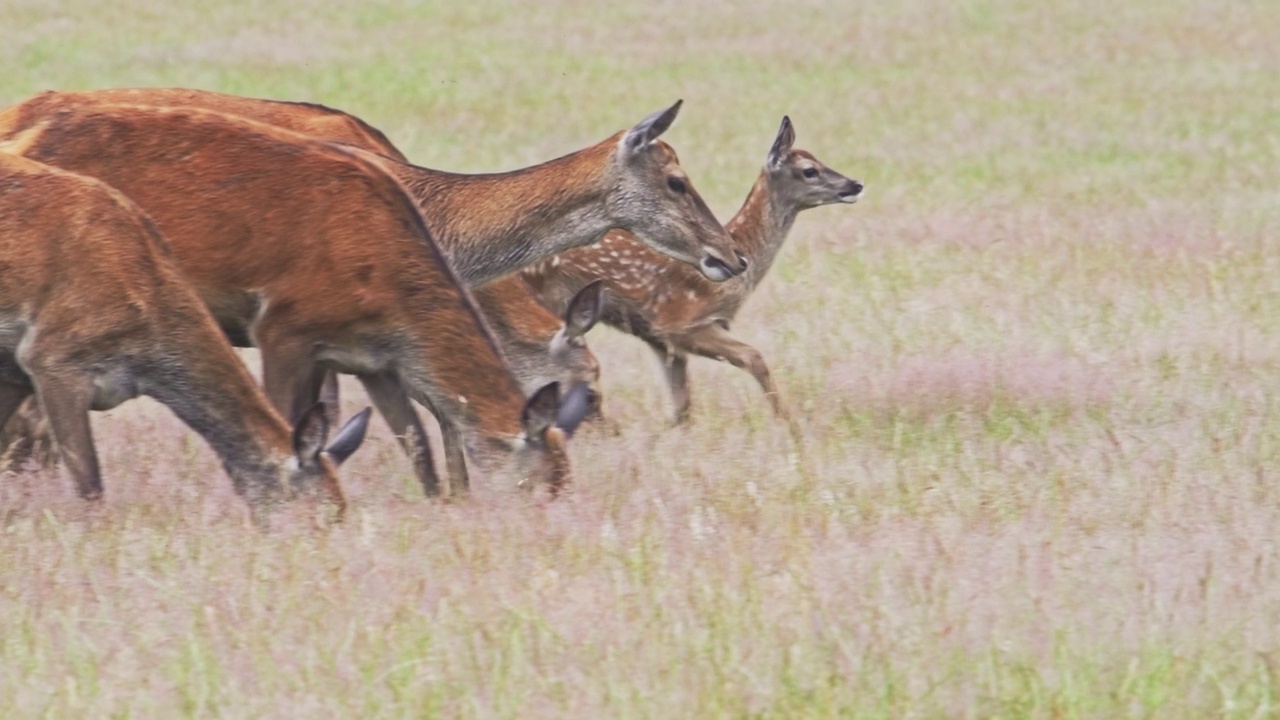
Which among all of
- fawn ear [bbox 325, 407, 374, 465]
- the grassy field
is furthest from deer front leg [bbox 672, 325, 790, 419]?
fawn ear [bbox 325, 407, 374, 465]

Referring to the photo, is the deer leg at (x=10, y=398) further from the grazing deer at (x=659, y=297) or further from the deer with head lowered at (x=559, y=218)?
the grazing deer at (x=659, y=297)

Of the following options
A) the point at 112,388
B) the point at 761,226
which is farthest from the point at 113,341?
the point at 761,226

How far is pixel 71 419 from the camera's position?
7.66 m

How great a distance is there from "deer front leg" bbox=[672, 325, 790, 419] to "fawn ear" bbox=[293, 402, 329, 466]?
2.90 meters

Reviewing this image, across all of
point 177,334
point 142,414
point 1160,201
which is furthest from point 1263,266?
point 177,334

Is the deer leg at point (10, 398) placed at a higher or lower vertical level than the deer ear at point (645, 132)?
lower

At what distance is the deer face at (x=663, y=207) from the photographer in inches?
379

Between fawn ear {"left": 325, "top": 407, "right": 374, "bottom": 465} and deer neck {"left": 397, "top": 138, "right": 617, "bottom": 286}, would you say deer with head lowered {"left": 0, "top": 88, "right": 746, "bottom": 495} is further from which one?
fawn ear {"left": 325, "top": 407, "right": 374, "bottom": 465}

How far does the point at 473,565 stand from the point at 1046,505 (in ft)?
6.42

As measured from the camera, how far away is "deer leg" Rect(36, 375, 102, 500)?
764cm

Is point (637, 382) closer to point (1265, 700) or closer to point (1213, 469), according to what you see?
point (1213, 469)

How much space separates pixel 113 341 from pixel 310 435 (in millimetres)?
736

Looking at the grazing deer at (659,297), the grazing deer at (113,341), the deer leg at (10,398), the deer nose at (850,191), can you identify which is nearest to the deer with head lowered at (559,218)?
the grazing deer at (659,297)

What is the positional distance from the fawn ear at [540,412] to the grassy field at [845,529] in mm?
226
